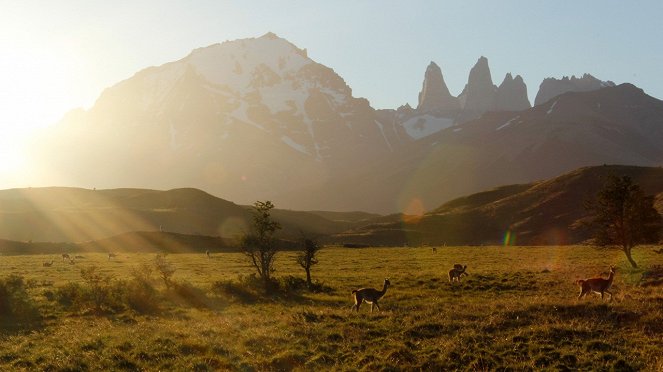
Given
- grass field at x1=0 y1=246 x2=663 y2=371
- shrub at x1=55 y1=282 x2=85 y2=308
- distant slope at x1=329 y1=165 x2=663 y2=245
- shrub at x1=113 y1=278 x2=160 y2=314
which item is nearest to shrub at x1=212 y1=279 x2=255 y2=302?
grass field at x1=0 y1=246 x2=663 y2=371

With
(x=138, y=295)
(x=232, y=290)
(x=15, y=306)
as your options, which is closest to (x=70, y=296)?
(x=15, y=306)

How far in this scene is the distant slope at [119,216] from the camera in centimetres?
12800

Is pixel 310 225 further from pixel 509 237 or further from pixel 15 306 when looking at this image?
pixel 15 306

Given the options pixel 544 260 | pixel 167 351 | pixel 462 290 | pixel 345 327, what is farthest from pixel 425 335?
pixel 544 260

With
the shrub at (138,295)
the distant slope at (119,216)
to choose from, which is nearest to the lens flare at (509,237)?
the distant slope at (119,216)

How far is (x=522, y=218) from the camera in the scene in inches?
4921

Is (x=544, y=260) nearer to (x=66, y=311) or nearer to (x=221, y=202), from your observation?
(x=66, y=311)

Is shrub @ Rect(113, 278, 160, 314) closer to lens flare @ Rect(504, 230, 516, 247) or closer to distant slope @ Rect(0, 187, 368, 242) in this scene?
distant slope @ Rect(0, 187, 368, 242)

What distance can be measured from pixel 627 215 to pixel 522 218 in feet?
300

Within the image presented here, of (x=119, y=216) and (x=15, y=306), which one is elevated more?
(x=119, y=216)

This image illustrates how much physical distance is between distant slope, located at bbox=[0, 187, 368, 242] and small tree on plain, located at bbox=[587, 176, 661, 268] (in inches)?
3152

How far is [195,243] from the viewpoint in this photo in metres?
96.4

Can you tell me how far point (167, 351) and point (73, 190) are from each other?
20635 centimetres

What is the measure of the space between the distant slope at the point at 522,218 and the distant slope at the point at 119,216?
29.8 m
